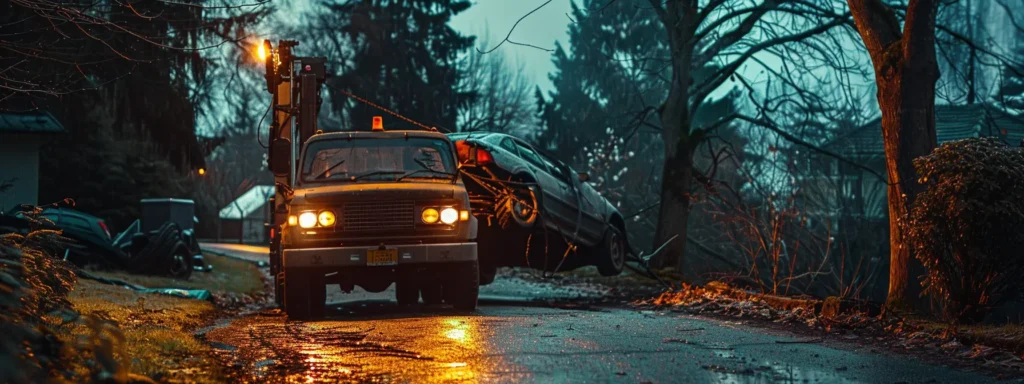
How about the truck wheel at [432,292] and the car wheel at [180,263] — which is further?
the car wheel at [180,263]

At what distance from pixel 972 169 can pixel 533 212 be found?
22.4 ft

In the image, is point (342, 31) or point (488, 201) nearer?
point (488, 201)

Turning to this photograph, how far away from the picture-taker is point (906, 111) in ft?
42.1

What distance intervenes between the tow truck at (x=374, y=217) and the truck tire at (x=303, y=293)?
11mm

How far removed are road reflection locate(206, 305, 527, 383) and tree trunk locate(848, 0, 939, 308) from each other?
497cm

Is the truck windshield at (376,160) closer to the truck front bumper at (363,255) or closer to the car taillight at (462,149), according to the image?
the car taillight at (462,149)

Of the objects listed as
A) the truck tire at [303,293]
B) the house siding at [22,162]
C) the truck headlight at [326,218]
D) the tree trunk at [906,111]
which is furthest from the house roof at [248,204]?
the tree trunk at [906,111]

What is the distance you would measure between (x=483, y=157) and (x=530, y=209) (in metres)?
1.25

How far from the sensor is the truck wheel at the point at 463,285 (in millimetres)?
12703

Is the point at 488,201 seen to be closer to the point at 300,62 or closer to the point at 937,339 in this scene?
the point at 300,62

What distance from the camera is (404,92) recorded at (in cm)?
4306

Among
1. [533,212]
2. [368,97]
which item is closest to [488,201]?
[533,212]

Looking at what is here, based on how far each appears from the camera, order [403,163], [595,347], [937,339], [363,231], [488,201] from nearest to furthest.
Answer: [595,347] → [937,339] → [363,231] → [403,163] → [488,201]

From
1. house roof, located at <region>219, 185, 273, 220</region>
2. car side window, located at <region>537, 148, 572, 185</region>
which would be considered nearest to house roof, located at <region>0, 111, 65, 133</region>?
car side window, located at <region>537, 148, 572, 185</region>
